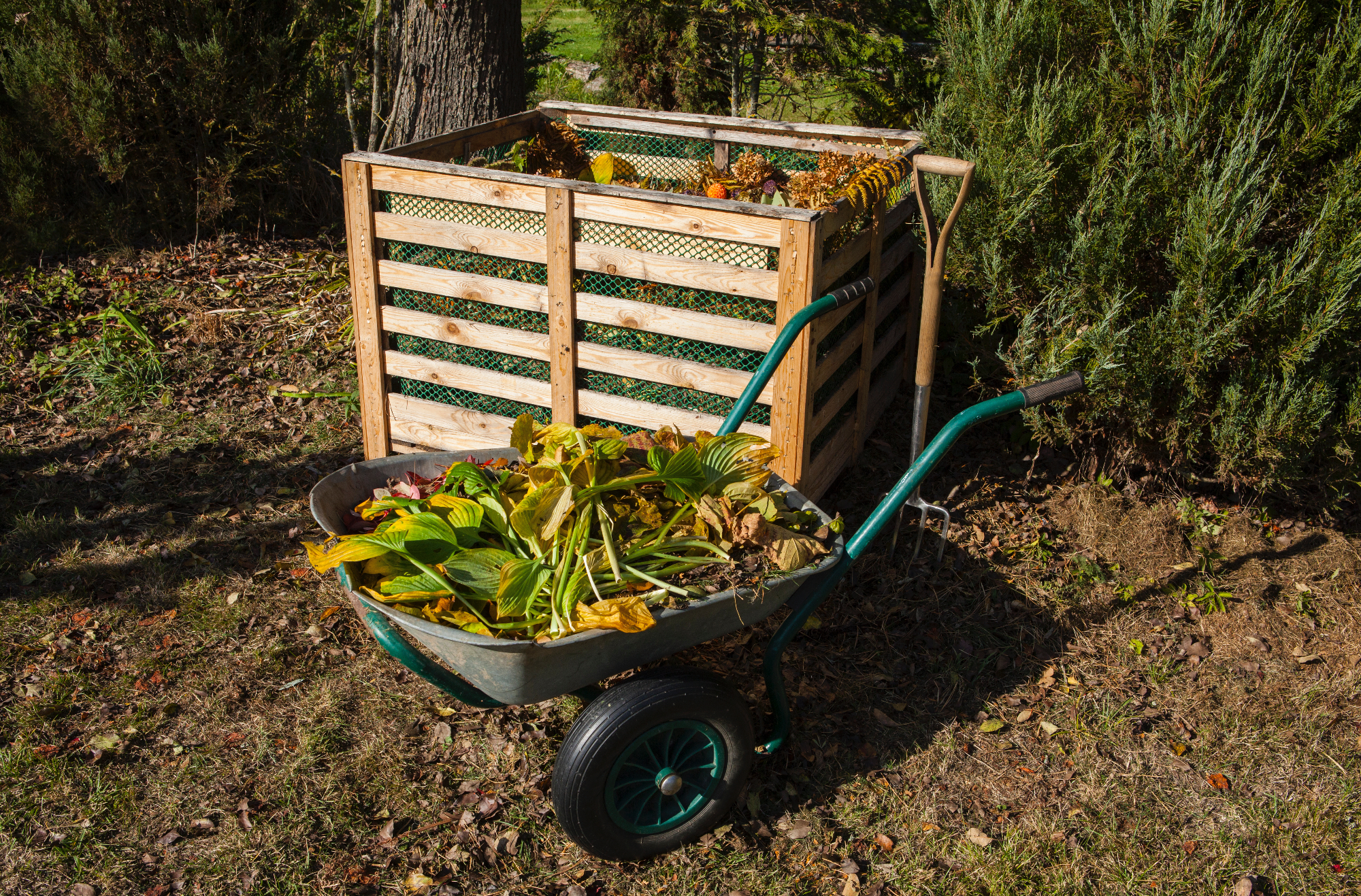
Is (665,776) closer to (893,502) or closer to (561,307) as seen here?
(893,502)

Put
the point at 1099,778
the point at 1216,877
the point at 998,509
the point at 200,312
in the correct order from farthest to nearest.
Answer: the point at 200,312
the point at 998,509
the point at 1099,778
the point at 1216,877

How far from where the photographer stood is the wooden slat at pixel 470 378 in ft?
13.4

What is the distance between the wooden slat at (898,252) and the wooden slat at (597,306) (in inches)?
39.9

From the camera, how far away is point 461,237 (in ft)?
12.9

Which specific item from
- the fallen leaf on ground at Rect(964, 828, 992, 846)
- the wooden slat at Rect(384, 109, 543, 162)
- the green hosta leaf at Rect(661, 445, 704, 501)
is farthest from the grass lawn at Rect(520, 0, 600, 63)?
the fallen leaf on ground at Rect(964, 828, 992, 846)

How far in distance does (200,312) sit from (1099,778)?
5.30 meters

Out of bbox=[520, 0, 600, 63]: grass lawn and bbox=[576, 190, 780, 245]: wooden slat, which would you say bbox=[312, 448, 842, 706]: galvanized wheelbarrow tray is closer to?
bbox=[576, 190, 780, 245]: wooden slat

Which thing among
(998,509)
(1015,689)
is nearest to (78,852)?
(1015,689)

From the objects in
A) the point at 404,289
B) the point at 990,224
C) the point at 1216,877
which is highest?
the point at 990,224

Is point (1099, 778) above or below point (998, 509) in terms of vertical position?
below

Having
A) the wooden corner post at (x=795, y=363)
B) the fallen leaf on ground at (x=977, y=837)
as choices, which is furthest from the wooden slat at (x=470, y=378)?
the fallen leaf on ground at (x=977, y=837)

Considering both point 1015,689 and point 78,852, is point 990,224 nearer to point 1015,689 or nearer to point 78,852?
point 1015,689

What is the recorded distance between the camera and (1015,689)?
3.50 metres

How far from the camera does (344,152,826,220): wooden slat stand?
11.1 feet
